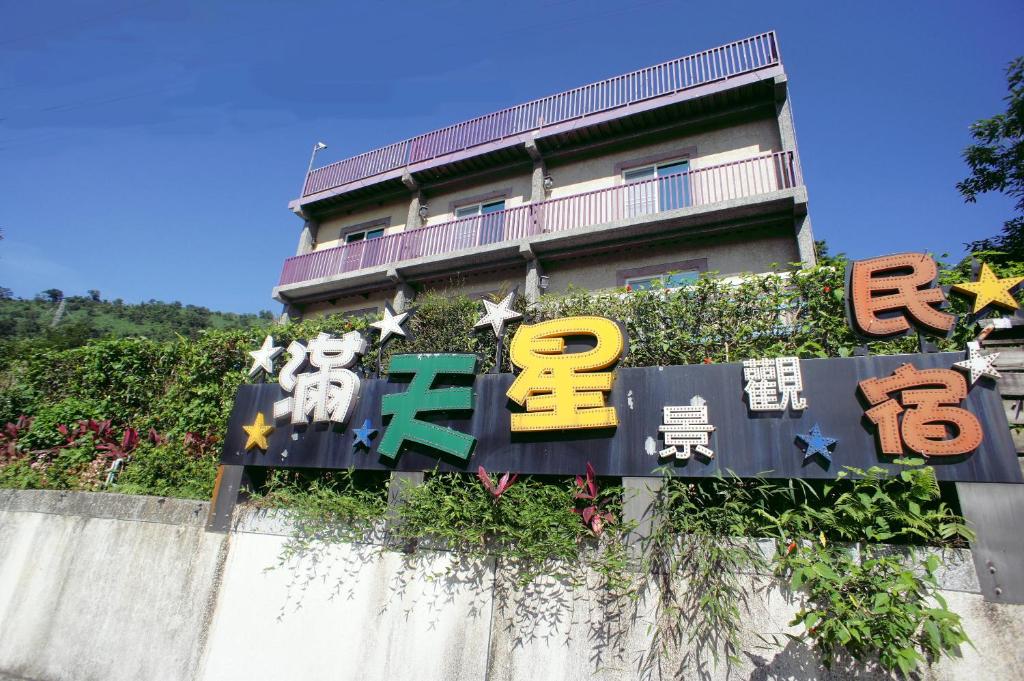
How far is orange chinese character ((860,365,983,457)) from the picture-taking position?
3750mm

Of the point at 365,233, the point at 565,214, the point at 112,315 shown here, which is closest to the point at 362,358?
the point at 565,214

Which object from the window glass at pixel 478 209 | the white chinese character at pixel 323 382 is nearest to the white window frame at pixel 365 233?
the window glass at pixel 478 209

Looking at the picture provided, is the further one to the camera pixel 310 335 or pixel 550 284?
pixel 550 284

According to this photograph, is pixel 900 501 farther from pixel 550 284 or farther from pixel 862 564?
pixel 550 284

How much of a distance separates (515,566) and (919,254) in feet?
15.4

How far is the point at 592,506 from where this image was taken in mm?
4484

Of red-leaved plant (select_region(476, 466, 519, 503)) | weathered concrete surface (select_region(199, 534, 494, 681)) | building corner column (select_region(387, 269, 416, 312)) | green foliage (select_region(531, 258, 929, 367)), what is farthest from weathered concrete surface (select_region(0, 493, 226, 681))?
building corner column (select_region(387, 269, 416, 312))

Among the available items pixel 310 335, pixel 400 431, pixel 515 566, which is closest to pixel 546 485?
pixel 515 566

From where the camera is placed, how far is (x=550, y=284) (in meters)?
12.3

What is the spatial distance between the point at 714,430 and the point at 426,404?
301 cm

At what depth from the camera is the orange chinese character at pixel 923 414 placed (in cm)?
375

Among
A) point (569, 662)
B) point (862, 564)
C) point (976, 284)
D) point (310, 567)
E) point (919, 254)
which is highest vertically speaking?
point (919, 254)

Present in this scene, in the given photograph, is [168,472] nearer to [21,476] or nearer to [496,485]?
[21,476]

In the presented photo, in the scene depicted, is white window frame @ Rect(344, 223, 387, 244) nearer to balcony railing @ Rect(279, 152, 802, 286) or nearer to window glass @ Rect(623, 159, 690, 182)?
balcony railing @ Rect(279, 152, 802, 286)
